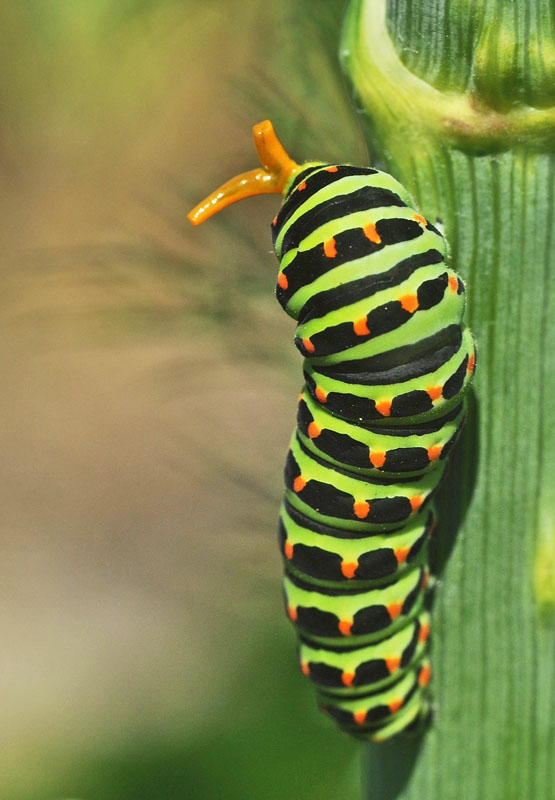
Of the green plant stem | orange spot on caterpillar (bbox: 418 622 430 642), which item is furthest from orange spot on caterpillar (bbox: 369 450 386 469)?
orange spot on caterpillar (bbox: 418 622 430 642)

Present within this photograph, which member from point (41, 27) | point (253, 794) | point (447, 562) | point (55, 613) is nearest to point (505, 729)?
point (447, 562)

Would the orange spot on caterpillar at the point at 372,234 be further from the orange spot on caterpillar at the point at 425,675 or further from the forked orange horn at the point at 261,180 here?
the orange spot on caterpillar at the point at 425,675

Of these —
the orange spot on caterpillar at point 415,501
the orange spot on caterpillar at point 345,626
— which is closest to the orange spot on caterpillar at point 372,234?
the orange spot on caterpillar at point 415,501

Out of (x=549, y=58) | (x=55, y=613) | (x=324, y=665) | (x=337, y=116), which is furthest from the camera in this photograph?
(x=55, y=613)

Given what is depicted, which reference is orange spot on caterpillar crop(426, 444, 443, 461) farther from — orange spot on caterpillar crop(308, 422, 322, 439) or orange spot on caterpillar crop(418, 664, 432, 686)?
orange spot on caterpillar crop(418, 664, 432, 686)

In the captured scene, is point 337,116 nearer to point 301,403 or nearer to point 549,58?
point 301,403
